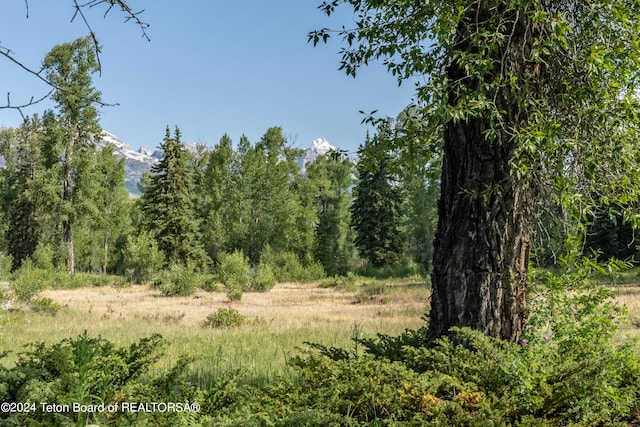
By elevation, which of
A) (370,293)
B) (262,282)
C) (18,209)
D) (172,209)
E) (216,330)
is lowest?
(370,293)

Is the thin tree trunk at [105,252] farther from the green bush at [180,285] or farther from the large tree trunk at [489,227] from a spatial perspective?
the large tree trunk at [489,227]

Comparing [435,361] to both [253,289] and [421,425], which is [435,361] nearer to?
[421,425]

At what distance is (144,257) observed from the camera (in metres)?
33.2

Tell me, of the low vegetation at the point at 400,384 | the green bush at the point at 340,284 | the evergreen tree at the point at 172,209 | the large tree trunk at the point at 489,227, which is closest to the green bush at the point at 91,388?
the low vegetation at the point at 400,384

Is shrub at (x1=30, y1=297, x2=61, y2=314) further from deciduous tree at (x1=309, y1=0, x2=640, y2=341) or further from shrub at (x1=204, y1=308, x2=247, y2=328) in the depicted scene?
deciduous tree at (x1=309, y1=0, x2=640, y2=341)

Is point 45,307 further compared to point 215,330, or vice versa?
point 45,307

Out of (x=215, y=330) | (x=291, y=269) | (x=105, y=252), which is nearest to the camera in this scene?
(x=215, y=330)

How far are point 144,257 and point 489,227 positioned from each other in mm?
32776

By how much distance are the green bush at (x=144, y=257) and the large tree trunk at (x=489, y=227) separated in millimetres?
31616

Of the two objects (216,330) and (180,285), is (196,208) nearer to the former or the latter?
(180,285)

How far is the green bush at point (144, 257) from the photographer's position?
32.8m

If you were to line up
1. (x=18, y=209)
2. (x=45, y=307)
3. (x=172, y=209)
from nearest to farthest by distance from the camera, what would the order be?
1. (x=45, y=307)
2. (x=172, y=209)
3. (x=18, y=209)

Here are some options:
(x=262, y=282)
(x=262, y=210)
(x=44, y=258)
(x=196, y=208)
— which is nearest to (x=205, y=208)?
(x=196, y=208)

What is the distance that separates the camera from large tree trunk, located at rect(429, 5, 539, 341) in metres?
3.95
